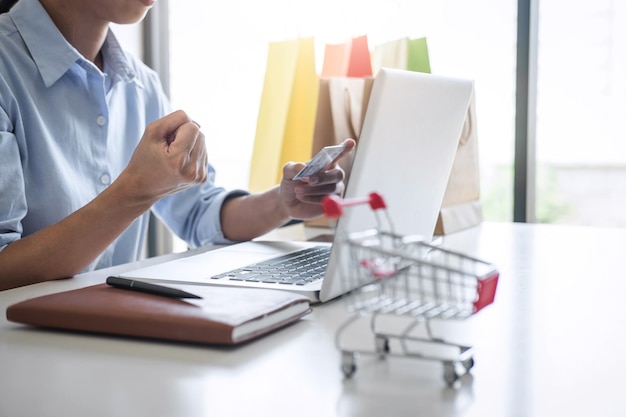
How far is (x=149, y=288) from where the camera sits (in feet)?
2.54

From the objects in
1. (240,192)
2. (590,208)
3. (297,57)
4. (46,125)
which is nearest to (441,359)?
(46,125)

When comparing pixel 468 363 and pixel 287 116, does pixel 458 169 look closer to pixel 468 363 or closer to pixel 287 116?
pixel 287 116

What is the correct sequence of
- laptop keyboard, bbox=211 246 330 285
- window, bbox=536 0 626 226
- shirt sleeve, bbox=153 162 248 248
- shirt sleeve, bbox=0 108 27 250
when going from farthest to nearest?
window, bbox=536 0 626 226 → shirt sleeve, bbox=153 162 248 248 → shirt sleeve, bbox=0 108 27 250 → laptop keyboard, bbox=211 246 330 285

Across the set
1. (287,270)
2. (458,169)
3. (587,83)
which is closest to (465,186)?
(458,169)

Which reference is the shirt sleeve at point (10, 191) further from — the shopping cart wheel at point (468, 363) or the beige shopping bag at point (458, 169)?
the beige shopping bag at point (458, 169)

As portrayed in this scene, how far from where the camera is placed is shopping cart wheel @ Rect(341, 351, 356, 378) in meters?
0.56

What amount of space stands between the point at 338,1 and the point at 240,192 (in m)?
1.13

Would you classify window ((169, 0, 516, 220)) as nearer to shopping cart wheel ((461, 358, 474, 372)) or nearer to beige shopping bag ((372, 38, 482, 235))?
beige shopping bag ((372, 38, 482, 235))

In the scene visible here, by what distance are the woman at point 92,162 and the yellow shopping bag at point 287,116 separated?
17.2 inches

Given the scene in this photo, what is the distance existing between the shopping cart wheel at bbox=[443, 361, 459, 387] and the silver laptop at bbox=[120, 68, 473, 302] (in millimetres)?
168

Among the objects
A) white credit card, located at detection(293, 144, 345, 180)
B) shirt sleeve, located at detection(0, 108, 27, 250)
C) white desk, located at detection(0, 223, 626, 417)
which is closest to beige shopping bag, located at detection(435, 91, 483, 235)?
white credit card, located at detection(293, 144, 345, 180)

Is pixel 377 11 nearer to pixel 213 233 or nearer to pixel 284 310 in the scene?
pixel 213 233

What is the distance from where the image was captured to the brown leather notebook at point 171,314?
2.14ft

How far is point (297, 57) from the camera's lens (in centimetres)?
203
